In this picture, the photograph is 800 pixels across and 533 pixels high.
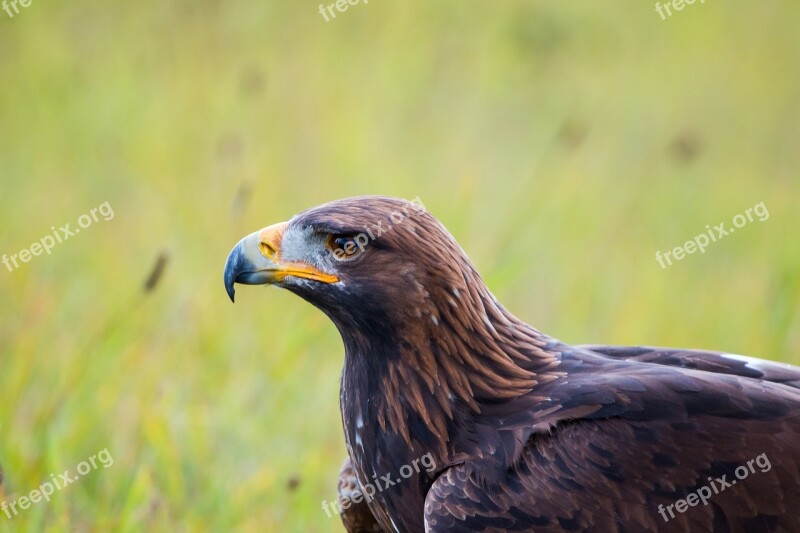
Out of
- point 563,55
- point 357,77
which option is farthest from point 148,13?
point 563,55

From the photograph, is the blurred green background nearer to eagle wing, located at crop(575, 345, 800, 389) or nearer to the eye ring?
the eye ring

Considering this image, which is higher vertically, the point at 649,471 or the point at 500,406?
the point at 500,406

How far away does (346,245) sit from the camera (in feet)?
13.6

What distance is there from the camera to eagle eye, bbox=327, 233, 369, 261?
4.11m

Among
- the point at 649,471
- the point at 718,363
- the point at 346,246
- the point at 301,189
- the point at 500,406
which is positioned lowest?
the point at 649,471

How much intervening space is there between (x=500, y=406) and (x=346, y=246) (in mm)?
797

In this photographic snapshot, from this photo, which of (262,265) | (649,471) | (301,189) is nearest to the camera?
(649,471)

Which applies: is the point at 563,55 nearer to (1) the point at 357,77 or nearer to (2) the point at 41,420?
(1) the point at 357,77

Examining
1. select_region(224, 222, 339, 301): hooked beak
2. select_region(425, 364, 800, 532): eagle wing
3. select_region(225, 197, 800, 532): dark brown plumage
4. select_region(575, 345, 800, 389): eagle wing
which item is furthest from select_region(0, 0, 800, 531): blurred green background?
select_region(575, 345, 800, 389): eagle wing

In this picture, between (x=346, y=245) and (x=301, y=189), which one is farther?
(x=301, y=189)

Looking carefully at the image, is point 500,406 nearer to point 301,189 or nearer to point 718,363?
point 718,363

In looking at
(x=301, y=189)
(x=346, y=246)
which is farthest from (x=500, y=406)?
(x=301, y=189)

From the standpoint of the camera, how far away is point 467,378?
418cm

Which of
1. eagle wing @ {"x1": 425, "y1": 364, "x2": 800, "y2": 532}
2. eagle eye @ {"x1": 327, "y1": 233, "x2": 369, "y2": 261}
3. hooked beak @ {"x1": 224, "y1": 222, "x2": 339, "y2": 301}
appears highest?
hooked beak @ {"x1": 224, "y1": 222, "x2": 339, "y2": 301}
